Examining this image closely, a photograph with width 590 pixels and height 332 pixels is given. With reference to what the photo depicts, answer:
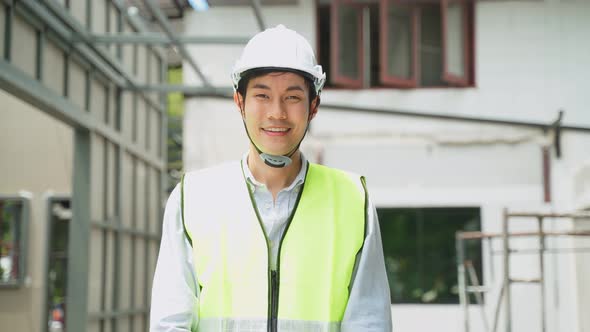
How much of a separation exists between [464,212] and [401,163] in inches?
45.6

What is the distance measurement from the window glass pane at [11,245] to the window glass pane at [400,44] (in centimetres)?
578

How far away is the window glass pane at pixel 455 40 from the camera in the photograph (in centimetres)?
1349

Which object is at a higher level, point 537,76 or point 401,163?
point 537,76

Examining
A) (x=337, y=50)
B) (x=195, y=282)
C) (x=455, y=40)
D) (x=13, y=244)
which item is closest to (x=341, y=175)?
(x=195, y=282)

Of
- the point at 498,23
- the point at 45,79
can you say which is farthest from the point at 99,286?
the point at 498,23

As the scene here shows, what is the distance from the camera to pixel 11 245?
13.3 m

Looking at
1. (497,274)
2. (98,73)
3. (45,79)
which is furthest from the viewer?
(497,274)

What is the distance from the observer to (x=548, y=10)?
13477mm

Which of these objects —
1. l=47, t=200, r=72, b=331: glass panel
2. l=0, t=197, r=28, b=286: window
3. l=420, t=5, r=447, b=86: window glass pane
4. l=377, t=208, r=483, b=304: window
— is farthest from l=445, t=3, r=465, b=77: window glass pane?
l=0, t=197, r=28, b=286: window

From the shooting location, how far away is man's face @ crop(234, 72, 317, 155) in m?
2.56

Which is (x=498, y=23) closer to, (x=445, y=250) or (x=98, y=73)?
(x=445, y=250)

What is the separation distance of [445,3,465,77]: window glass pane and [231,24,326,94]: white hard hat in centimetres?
1113

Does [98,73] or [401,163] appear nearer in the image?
[98,73]

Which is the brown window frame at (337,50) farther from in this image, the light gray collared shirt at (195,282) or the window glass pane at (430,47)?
the light gray collared shirt at (195,282)
